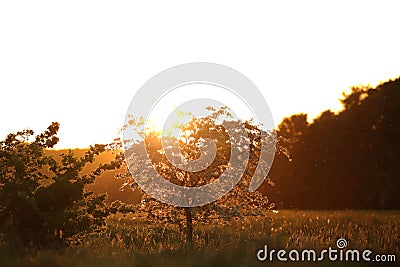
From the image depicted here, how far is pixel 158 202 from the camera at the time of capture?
14.9 metres

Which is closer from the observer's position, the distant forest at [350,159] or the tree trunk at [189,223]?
the tree trunk at [189,223]

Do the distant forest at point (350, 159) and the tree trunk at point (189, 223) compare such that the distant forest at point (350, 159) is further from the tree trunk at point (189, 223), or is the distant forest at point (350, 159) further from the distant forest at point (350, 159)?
the tree trunk at point (189, 223)

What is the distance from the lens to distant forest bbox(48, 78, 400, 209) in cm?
4519

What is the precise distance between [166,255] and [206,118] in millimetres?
4010

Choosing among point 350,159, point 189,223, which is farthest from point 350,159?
point 189,223

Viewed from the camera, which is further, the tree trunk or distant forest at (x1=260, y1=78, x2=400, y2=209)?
distant forest at (x1=260, y1=78, x2=400, y2=209)

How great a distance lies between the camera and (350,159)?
46469mm

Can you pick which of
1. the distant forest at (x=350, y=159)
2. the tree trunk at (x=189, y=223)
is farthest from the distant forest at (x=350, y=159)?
the tree trunk at (x=189, y=223)

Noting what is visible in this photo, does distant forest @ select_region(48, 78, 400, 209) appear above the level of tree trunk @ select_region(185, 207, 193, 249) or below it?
above

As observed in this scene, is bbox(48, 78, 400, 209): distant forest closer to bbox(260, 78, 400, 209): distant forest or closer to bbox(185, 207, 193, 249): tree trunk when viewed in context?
bbox(260, 78, 400, 209): distant forest

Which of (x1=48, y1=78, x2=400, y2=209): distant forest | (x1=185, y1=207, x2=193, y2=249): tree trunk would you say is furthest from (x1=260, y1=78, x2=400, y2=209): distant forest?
(x1=185, y1=207, x2=193, y2=249): tree trunk

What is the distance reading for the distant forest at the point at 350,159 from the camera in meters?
45.2

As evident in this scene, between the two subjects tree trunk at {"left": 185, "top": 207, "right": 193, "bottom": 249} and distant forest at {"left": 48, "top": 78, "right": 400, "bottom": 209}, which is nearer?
tree trunk at {"left": 185, "top": 207, "right": 193, "bottom": 249}

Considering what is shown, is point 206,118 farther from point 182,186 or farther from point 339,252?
point 339,252
